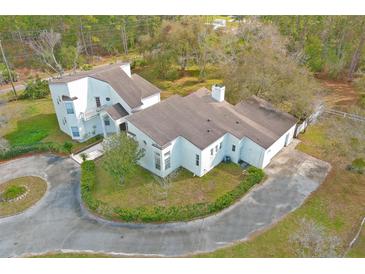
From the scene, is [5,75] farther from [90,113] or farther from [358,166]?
[358,166]

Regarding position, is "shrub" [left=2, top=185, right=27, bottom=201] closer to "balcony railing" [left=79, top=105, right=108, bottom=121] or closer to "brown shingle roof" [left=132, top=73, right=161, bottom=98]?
"balcony railing" [left=79, top=105, right=108, bottom=121]

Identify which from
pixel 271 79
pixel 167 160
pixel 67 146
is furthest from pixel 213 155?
pixel 67 146

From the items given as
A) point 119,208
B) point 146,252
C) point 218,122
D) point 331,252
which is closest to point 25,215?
point 119,208

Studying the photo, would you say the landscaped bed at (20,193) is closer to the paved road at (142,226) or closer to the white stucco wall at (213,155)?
the paved road at (142,226)

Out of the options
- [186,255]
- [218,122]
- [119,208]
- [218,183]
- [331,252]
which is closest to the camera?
[331,252]

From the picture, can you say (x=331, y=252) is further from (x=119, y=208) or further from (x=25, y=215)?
(x=25, y=215)

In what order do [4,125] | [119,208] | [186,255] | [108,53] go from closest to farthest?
[186,255], [119,208], [4,125], [108,53]
